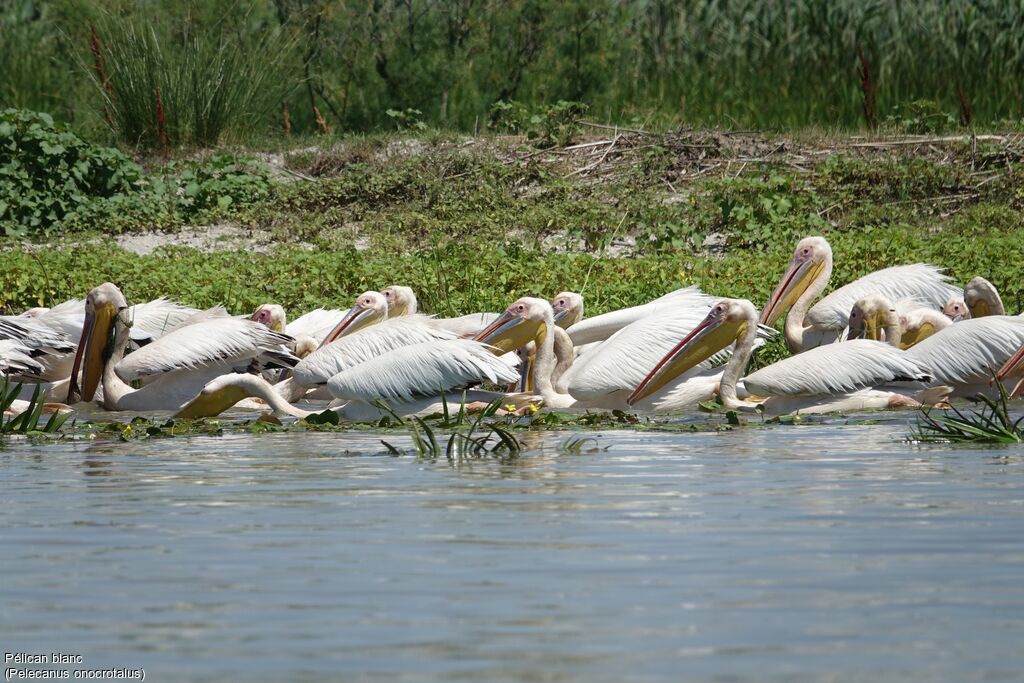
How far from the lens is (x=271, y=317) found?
9.20 metres

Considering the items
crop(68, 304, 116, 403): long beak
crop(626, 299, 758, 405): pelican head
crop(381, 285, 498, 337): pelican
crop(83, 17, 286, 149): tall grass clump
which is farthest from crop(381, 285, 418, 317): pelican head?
crop(83, 17, 286, 149): tall grass clump

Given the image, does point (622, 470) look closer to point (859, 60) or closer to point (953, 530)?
point (953, 530)

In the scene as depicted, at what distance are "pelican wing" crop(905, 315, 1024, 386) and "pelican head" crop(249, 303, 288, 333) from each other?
11.1ft

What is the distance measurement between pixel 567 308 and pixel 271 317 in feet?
5.13

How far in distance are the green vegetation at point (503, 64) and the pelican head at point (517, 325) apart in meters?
7.32

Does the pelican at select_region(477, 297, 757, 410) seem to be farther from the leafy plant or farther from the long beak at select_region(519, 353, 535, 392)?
the leafy plant

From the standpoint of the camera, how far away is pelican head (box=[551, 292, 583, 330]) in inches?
361

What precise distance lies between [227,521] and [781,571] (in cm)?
155

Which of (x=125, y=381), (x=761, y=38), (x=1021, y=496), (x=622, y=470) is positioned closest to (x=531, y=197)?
(x=761, y=38)

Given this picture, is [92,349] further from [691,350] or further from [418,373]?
[691,350]

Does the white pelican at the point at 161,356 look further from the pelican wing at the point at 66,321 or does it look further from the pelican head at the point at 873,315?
the pelican head at the point at 873,315

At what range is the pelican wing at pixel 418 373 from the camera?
7.65 meters

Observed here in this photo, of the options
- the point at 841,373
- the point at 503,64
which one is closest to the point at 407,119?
the point at 503,64

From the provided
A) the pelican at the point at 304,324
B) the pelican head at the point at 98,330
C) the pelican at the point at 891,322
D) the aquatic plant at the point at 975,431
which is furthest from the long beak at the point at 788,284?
the pelican head at the point at 98,330
